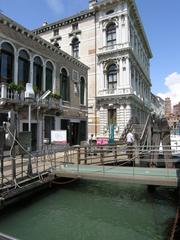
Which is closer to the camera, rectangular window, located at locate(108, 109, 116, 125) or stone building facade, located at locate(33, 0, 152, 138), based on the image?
stone building facade, located at locate(33, 0, 152, 138)

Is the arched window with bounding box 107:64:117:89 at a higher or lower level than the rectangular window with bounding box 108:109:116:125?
higher

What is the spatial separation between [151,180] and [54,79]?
35.8 feet

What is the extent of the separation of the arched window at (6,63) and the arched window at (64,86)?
496 centimetres

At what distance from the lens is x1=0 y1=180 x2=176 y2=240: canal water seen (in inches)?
242

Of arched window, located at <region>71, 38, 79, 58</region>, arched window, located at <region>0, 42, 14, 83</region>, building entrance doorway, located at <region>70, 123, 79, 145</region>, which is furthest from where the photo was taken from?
arched window, located at <region>71, 38, 79, 58</region>

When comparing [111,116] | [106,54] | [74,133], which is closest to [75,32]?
[106,54]

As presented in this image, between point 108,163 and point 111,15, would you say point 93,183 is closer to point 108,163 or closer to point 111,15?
point 108,163

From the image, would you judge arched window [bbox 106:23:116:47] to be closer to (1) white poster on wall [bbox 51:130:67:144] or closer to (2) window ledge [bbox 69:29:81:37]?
(2) window ledge [bbox 69:29:81:37]

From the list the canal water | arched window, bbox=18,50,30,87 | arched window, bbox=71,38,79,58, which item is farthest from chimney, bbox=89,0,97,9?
the canal water

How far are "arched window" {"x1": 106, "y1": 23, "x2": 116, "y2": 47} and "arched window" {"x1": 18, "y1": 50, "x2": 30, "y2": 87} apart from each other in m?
14.3

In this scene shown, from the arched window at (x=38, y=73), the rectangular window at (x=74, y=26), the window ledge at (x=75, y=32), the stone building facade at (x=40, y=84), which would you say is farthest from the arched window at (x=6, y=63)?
the rectangular window at (x=74, y=26)

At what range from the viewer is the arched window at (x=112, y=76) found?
86.4 ft

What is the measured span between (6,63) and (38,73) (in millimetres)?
2715

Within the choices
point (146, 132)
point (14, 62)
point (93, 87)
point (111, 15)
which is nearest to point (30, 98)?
point (14, 62)
